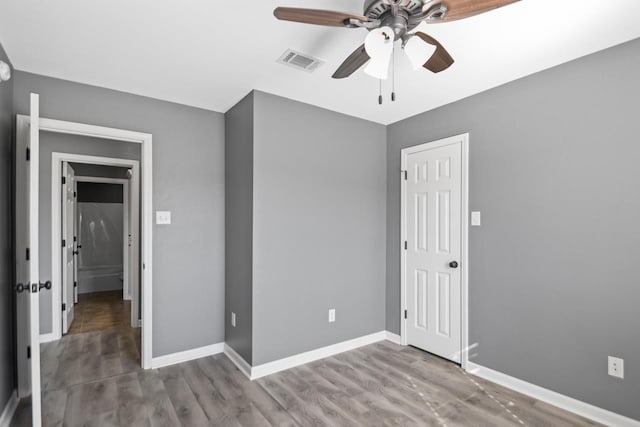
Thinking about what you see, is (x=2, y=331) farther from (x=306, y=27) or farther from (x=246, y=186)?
(x=306, y=27)

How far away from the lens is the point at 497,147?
2.84 metres

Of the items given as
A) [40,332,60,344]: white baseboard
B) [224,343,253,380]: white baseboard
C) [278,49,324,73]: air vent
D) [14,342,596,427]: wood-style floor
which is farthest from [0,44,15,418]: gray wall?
[278,49,324,73]: air vent

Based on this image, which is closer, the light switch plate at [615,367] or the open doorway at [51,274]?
the open doorway at [51,274]

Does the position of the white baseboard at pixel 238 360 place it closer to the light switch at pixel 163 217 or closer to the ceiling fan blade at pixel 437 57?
the light switch at pixel 163 217

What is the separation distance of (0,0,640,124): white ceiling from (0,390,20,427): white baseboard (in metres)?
2.41

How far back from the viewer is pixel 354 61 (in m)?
1.92

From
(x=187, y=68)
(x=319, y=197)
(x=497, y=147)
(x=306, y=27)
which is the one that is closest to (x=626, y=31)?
(x=497, y=147)

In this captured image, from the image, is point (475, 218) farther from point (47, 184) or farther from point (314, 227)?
point (47, 184)

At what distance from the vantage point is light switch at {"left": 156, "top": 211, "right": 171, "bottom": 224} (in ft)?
10.2

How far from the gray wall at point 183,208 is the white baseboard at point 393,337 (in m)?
1.85

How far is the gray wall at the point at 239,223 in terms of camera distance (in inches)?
118

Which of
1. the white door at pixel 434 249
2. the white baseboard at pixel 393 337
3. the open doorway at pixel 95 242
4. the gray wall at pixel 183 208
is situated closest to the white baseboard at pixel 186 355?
the gray wall at pixel 183 208

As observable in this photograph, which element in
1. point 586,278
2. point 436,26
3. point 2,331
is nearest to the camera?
point 436,26

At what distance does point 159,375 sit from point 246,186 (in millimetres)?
1848
